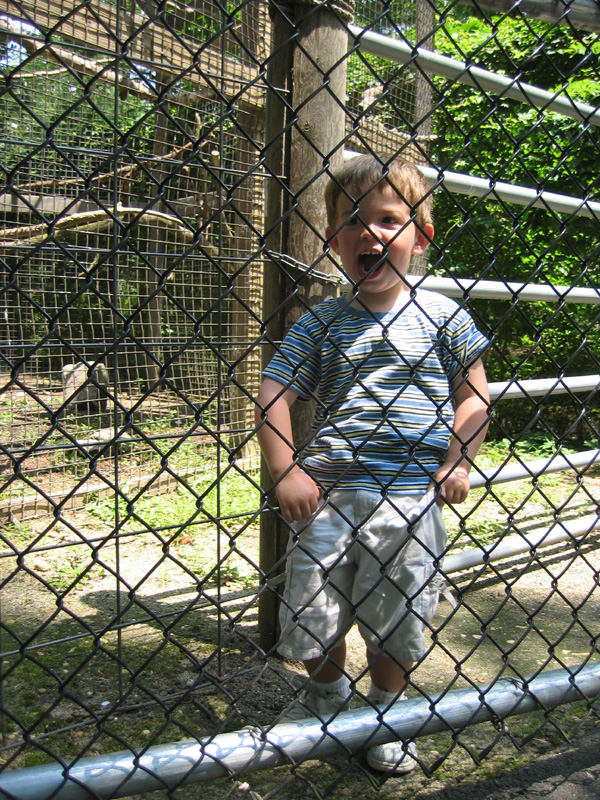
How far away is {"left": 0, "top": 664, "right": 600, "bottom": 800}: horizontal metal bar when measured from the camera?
1.27 m

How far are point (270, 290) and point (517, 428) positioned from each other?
18.5 feet

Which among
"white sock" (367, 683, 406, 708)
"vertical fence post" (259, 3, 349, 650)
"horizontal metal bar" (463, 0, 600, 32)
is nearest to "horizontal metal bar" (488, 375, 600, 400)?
"vertical fence post" (259, 3, 349, 650)

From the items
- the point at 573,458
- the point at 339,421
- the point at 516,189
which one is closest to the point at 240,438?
the point at 573,458

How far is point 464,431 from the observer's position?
1.87 m

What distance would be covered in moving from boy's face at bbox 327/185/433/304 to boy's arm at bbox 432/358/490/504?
34 cm

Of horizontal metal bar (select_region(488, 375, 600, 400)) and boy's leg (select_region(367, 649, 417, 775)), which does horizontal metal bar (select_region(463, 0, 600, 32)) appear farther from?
boy's leg (select_region(367, 649, 417, 775))

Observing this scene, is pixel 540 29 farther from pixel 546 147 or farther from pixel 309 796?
pixel 309 796

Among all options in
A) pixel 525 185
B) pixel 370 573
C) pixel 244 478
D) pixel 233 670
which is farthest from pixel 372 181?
pixel 525 185

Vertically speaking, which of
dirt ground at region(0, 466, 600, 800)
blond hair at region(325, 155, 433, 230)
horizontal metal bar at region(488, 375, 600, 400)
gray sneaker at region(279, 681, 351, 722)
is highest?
blond hair at region(325, 155, 433, 230)

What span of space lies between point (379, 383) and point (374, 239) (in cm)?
38

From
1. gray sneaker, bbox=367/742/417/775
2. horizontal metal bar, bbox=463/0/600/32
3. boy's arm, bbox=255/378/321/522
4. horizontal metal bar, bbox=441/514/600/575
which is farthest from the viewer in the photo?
horizontal metal bar, bbox=441/514/600/575

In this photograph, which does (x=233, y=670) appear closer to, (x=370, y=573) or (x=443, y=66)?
(x=370, y=573)

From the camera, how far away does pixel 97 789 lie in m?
1.28

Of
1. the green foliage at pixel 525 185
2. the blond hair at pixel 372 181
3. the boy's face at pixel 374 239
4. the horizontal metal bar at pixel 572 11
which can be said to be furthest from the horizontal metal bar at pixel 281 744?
the green foliage at pixel 525 185
